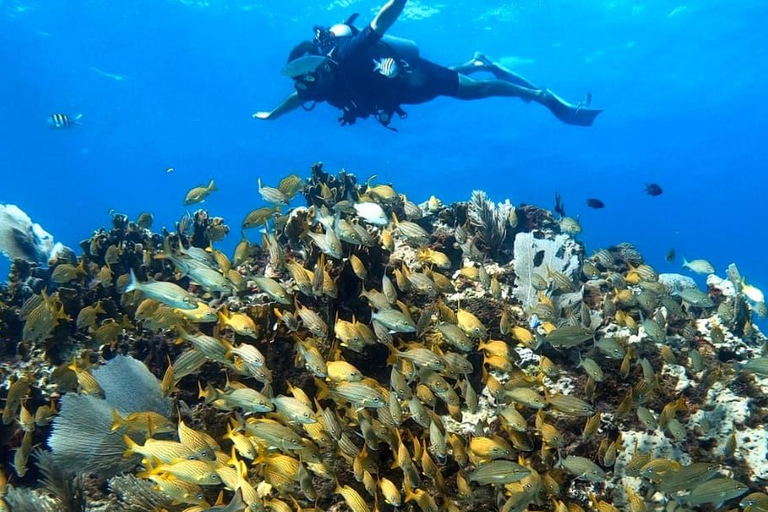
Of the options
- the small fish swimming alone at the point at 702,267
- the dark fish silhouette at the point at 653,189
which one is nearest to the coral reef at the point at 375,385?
the small fish swimming alone at the point at 702,267

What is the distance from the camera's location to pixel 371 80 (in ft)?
37.9

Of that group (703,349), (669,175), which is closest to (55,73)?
(703,349)

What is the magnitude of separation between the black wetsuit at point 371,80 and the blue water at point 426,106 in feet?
63.2

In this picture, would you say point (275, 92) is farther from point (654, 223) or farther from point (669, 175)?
point (654, 223)

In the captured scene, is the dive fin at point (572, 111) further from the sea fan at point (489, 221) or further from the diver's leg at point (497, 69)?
the sea fan at point (489, 221)

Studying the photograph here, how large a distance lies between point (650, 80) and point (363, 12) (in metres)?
25.2

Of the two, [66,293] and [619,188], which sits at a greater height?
[619,188]

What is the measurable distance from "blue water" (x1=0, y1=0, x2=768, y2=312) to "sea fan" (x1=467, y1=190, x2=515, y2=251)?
25414 mm

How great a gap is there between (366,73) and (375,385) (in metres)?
9.04

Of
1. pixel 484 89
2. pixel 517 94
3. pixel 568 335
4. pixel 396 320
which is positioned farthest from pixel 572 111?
pixel 396 320

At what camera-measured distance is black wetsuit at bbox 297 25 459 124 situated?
35.8 ft

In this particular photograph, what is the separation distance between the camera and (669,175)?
70.0 m

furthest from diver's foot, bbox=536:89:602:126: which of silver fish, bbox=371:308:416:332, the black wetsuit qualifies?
silver fish, bbox=371:308:416:332

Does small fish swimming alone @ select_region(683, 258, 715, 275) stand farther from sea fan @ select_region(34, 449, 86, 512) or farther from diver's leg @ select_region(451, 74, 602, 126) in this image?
sea fan @ select_region(34, 449, 86, 512)
